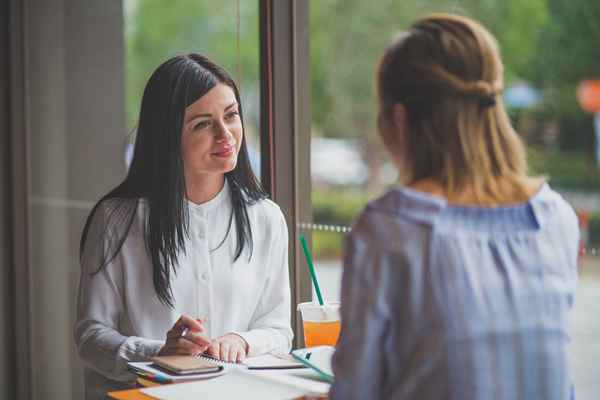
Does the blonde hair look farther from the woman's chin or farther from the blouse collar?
the blouse collar

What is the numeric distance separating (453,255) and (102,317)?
1104 millimetres

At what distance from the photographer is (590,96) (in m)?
1.67

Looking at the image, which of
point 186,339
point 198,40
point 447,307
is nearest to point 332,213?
point 186,339

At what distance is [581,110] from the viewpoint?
168 cm

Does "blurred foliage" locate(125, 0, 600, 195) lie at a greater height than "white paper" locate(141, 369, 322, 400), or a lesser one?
greater

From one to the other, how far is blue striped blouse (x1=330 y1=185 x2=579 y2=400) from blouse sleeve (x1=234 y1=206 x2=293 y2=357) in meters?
0.86

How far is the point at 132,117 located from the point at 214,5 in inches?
27.2

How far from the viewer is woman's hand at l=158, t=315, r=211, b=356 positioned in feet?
5.47

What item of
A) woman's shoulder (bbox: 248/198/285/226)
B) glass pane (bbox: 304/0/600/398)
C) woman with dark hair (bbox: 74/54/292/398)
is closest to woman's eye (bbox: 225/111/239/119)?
woman with dark hair (bbox: 74/54/292/398)

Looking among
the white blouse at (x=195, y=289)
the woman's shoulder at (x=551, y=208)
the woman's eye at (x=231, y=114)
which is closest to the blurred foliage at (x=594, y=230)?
the woman's shoulder at (x=551, y=208)

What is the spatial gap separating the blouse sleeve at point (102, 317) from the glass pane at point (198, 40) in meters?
0.52

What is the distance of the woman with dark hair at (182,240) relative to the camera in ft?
6.39

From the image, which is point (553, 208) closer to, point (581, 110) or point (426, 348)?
point (426, 348)

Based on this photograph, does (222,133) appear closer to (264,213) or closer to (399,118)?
(264,213)
